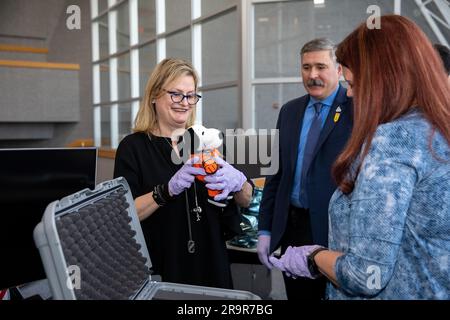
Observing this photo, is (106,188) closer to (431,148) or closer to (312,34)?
(431,148)

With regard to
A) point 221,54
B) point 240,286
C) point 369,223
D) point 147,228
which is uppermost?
point 221,54

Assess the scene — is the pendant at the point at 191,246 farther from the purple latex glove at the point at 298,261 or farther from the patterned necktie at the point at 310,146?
the patterned necktie at the point at 310,146

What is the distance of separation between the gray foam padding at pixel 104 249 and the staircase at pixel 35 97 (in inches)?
300

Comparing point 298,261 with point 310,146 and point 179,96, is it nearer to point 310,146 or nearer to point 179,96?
point 179,96

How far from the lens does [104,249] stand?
3.05 ft

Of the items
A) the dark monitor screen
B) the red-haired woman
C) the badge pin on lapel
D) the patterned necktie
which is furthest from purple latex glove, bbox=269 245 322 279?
the badge pin on lapel

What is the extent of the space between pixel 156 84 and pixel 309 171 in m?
0.75

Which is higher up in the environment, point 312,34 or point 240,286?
point 312,34

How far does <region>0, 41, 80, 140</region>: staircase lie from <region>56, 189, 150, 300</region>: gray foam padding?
761cm

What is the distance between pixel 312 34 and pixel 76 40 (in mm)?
6536

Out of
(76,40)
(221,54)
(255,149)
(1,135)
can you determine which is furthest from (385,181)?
(76,40)

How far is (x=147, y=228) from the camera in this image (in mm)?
1560

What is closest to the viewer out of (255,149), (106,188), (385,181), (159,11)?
(385,181)

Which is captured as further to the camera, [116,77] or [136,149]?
[116,77]
